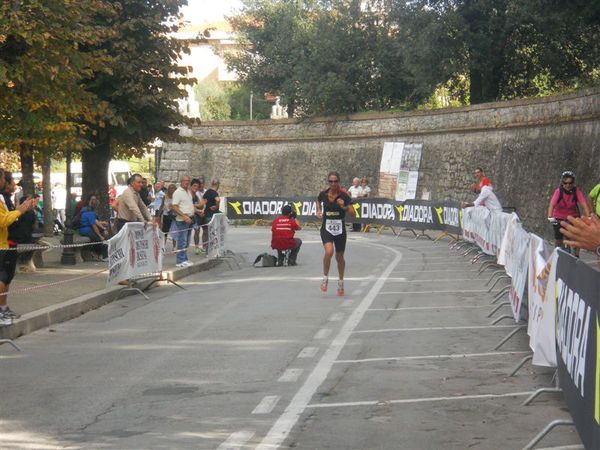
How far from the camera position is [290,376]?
32.9 ft

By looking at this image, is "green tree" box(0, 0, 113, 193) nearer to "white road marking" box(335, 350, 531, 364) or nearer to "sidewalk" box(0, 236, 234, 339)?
"sidewalk" box(0, 236, 234, 339)

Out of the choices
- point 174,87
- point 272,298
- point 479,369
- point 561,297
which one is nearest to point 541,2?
point 174,87

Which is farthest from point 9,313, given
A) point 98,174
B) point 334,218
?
point 98,174

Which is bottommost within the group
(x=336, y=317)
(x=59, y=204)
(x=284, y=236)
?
(x=336, y=317)

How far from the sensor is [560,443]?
745 cm

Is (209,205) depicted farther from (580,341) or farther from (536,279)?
(580,341)

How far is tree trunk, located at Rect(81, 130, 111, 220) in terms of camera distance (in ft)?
86.9

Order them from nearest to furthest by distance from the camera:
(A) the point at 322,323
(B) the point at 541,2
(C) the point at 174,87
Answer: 1. (A) the point at 322,323
2. (C) the point at 174,87
3. (B) the point at 541,2

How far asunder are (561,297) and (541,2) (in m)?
22.1

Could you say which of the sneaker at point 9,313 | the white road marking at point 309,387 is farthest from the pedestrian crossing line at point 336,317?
the sneaker at point 9,313

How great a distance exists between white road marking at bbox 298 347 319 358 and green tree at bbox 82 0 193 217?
43.5 feet

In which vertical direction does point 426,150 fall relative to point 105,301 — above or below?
above

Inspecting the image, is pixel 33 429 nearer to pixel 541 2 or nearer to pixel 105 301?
pixel 105 301

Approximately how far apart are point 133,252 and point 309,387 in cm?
961
